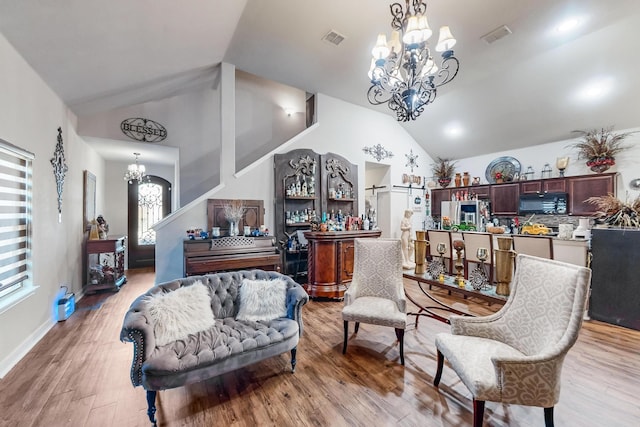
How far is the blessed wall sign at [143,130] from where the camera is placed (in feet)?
15.7

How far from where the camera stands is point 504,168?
632 cm

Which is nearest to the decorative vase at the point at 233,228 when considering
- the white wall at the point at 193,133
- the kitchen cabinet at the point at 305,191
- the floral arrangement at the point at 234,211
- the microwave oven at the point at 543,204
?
the floral arrangement at the point at 234,211

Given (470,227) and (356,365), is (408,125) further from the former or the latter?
(356,365)

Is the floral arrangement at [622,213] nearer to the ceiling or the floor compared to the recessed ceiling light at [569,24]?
nearer to the floor

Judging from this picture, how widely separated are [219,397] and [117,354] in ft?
4.71

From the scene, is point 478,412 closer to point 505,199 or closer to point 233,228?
point 233,228

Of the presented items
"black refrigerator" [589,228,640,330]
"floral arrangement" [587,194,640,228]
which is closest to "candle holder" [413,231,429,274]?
"black refrigerator" [589,228,640,330]

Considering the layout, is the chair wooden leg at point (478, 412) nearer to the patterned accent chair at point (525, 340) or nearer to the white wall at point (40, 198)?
the patterned accent chair at point (525, 340)

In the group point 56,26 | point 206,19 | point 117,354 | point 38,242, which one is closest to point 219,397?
point 117,354

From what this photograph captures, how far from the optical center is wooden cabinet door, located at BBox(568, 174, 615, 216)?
188 inches

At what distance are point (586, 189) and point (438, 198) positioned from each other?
2960 mm

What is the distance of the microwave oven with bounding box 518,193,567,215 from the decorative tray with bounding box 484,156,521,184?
2.21ft

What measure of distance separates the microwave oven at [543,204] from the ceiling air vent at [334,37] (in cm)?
532

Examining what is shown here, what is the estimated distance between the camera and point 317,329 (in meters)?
3.13
